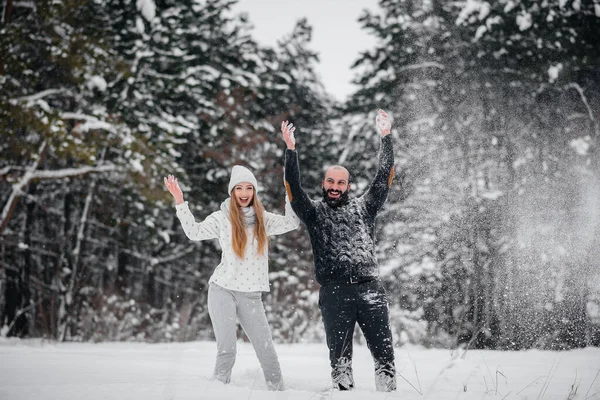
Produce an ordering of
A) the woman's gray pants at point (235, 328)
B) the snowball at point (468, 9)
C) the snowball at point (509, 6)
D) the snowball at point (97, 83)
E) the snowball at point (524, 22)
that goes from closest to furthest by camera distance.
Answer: the woman's gray pants at point (235, 328) < the snowball at point (97, 83) < the snowball at point (524, 22) < the snowball at point (509, 6) < the snowball at point (468, 9)

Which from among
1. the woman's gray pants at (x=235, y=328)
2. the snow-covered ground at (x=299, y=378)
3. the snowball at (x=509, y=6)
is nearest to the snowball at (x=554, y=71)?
the snowball at (x=509, y=6)

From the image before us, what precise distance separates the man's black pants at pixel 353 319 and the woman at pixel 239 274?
0.52m

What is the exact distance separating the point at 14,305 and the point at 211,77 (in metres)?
8.29

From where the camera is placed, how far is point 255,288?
4.29 meters

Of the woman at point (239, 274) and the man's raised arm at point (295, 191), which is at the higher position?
the man's raised arm at point (295, 191)

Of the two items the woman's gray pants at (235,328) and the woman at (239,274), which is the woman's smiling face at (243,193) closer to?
the woman at (239,274)

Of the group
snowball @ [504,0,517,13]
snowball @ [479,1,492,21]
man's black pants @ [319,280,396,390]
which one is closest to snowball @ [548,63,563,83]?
snowball @ [504,0,517,13]

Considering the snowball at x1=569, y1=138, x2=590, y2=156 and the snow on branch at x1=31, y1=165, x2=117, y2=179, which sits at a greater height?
the snowball at x1=569, y1=138, x2=590, y2=156

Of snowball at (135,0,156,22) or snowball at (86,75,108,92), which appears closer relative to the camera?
snowball at (86,75,108,92)

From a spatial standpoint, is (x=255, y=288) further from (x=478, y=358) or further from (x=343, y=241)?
(x=478, y=358)

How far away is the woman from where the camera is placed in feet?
13.9

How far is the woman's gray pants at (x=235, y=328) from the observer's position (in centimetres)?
422

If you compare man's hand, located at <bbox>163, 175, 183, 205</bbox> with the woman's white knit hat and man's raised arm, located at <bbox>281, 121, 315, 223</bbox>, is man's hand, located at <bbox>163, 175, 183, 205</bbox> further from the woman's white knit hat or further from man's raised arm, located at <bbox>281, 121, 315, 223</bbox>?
man's raised arm, located at <bbox>281, 121, 315, 223</bbox>

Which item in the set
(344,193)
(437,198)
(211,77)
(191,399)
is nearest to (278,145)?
(211,77)
